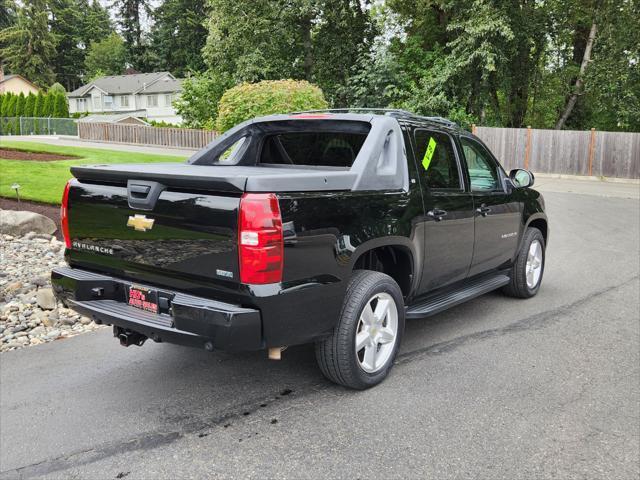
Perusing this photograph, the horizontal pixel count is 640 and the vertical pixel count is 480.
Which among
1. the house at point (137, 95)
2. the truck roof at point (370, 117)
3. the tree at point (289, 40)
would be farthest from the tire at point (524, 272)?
the house at point (137, 95)

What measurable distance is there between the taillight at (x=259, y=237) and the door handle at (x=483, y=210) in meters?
2.58

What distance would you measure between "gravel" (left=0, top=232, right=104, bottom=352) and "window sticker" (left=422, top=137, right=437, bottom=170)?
10.7 ft

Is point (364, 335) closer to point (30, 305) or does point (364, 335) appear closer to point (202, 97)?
point (30, 305)

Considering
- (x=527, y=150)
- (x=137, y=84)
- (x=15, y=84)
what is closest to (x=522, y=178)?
(x=527, y=150)

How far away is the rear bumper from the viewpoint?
3346mm

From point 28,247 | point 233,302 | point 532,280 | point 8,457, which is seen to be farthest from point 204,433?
point 28,247

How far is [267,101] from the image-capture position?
853 inches

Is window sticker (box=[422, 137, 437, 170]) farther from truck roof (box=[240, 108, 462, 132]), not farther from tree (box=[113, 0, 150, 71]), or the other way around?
tree (box=[113, 0, 150, 71])

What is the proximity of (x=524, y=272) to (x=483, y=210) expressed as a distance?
4.30 feet

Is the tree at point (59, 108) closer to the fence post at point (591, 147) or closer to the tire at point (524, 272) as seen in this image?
the fence post at point (591, 147)

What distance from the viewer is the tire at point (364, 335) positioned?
12.8ft

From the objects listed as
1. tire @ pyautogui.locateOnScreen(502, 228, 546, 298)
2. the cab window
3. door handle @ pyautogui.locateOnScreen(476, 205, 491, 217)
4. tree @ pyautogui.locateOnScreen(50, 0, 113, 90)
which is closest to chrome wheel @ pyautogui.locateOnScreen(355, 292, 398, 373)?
door handle @ pyautogui.locateOnScreen(476, 205, 491, 217)

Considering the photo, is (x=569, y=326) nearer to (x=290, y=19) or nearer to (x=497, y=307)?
(x=497, y=307)

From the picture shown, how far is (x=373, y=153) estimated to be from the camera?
4246 mm
